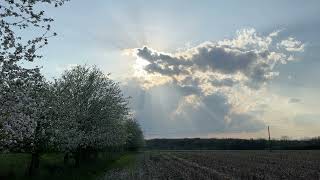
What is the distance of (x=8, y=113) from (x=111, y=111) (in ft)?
131

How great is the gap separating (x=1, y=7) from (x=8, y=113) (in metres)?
5.52

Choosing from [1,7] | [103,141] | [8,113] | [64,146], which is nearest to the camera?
[1,7]

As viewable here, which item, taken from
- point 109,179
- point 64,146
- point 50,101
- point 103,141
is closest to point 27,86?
point 109,179

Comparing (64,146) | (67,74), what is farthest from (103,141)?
(64,146)

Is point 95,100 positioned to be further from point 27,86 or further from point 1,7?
point 1,7

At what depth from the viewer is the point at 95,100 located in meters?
56.0

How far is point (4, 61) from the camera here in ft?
54.4

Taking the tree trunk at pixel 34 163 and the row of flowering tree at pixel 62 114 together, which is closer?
the row of flowering tree at pixel 62 114

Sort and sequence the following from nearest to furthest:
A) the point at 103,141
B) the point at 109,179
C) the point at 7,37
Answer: the point at 7,37, the point at 109,179, the point at 103,141

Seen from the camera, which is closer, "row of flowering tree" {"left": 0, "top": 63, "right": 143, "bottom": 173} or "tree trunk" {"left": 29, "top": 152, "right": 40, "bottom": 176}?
"row of flowering tree" {"left": 0, "top": 63, "right": 143, "bottom": 173}

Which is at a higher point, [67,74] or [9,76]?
[67,74]

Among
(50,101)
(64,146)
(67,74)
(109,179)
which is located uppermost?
(67,74)

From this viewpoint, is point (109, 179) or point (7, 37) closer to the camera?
point (7, 37)

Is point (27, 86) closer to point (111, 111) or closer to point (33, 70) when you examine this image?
point (33, 70)
